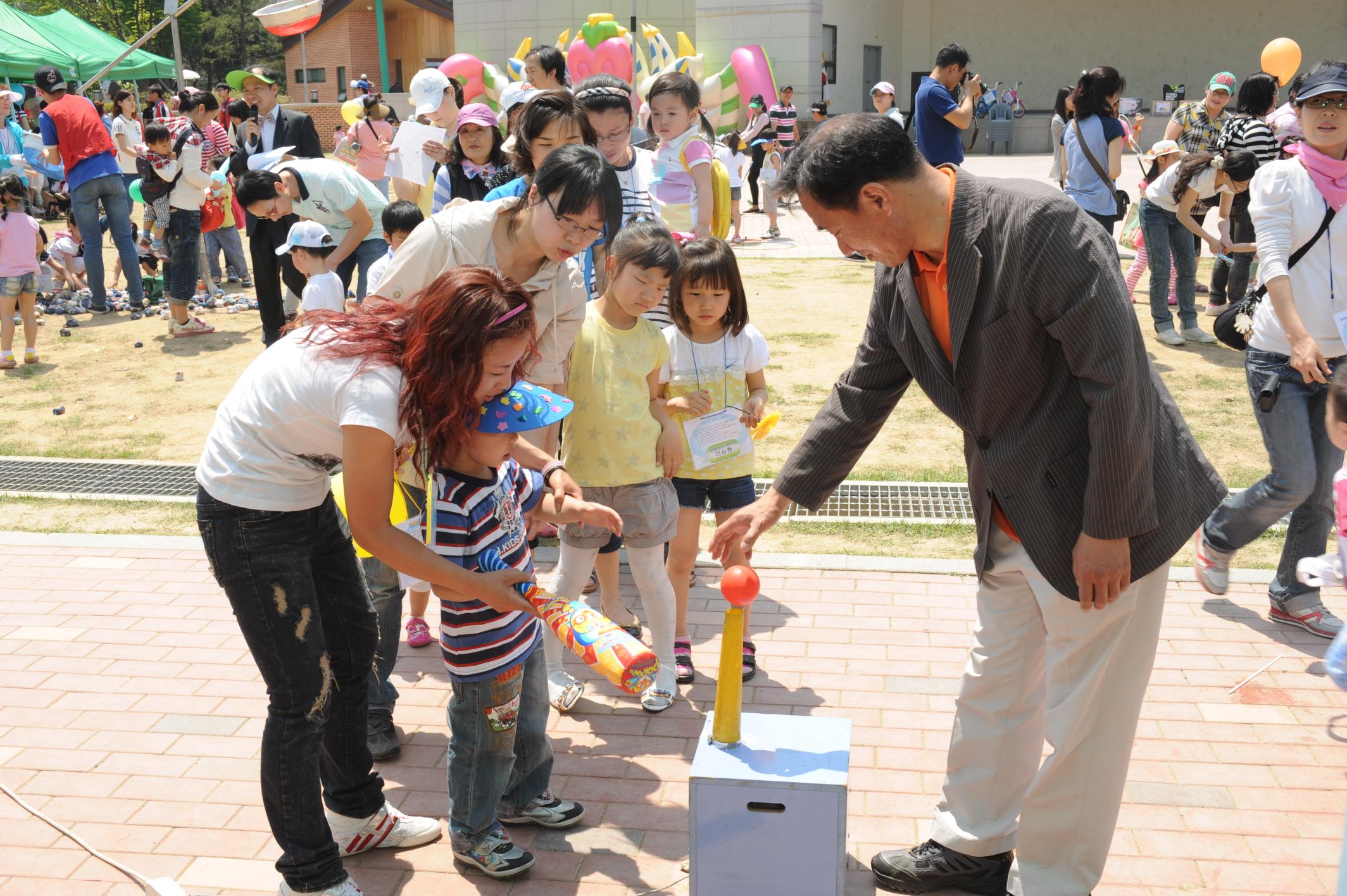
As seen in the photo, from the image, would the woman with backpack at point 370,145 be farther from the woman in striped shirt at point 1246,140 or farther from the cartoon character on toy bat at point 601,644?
the cartoon character on toy bat at point 601,644

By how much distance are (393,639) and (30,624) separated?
2.06m

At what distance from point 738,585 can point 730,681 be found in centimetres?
28

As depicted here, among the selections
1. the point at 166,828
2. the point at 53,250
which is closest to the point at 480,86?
the point at 53,250

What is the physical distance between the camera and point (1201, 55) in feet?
122

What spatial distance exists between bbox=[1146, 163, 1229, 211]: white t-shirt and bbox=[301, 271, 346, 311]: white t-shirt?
678 cm

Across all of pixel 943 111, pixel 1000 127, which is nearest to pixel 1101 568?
pixel 943 111

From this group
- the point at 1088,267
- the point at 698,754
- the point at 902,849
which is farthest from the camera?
the point at 902,849

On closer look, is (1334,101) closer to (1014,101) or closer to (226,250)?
(226,250)

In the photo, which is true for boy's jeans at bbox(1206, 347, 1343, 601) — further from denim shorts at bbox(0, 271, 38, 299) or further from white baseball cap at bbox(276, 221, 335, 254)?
denim shorts at bbox(0, 271, 38, 299)

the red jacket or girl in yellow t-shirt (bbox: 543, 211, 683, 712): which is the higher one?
→ the red jacket

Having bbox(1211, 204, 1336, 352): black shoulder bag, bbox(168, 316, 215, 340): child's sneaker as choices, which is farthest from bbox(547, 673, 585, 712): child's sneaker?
bbox(168, 316, 215, 340): child's sneaker

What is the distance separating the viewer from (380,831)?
333cm

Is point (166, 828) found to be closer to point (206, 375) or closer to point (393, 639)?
point (393, 639)

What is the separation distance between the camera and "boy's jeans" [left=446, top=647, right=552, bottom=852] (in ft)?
10.0
